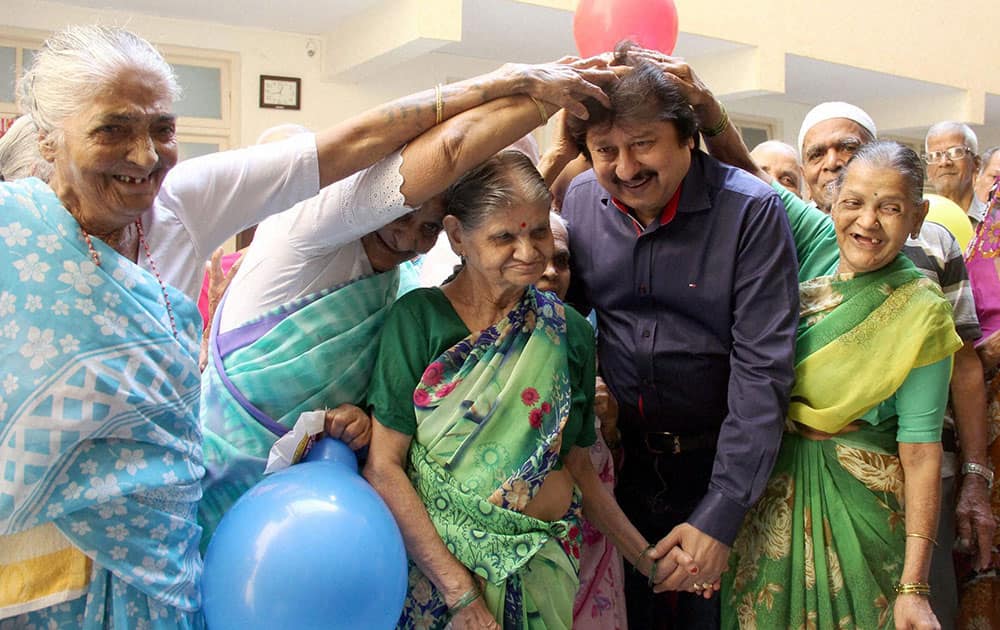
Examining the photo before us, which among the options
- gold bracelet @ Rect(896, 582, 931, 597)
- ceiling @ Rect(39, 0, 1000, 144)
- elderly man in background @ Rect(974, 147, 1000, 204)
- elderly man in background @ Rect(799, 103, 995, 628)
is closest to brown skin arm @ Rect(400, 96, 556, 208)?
elderly man in background @ Rect(799, 103, 995, 628)

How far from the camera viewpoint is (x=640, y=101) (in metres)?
1.76

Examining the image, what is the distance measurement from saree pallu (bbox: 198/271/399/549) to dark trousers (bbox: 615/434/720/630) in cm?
79

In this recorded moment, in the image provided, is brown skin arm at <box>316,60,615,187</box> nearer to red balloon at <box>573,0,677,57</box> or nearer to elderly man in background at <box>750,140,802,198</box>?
red balloon at <box>573,0,677,57</box>

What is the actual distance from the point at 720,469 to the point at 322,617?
2.95ft

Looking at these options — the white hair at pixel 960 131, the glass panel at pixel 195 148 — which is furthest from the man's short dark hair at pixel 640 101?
the glass panel at pixel 195 148

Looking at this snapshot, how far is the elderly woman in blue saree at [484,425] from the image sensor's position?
1.61 metres

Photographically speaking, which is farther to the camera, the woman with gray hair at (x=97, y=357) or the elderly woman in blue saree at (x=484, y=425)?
the elderly woman in blue saree at (x=484, y=425)

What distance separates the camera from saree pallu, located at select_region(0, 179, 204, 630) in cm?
122

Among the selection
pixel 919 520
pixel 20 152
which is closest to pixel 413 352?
pixel 20 152

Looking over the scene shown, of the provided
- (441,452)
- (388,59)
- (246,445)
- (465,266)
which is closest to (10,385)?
(246,445)

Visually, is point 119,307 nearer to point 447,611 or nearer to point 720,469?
point 447,611

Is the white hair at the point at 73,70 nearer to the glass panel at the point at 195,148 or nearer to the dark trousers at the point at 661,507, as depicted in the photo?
the dark trousers at the point at 661,507

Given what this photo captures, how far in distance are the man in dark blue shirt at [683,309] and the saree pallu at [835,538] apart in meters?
0.16

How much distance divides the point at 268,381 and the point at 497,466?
0.47 meters
